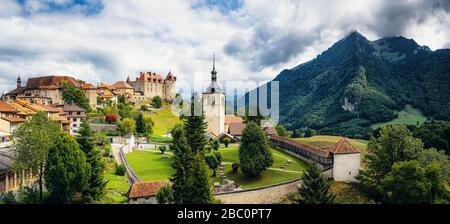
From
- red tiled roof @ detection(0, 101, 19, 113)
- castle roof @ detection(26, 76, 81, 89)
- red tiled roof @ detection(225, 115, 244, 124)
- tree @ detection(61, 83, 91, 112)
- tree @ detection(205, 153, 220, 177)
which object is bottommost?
tree @ detection(205, 153, 220, 177)

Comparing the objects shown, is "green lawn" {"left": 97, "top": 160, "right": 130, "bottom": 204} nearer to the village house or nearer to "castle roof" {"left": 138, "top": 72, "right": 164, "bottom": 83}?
the village house

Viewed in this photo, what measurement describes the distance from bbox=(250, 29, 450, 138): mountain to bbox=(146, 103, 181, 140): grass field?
190 ft

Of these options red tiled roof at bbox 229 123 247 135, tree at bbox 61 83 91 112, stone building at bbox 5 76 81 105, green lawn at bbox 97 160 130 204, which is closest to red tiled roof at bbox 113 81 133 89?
stone building at bbox 5 76 81 105

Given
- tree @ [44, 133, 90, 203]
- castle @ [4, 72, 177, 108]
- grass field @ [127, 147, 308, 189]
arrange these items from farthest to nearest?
castle @ [4, 72, 177, 108] → grass field @ [127, 147, 308, 189] → tree @ [44, 133, 90, 203]

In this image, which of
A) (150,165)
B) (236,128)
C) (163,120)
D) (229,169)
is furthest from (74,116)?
(229,169)

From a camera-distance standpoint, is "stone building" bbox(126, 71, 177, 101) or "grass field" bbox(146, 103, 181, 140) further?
"stone building" bbox(126, 71, 177, 101)

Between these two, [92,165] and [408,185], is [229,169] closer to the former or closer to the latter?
[92,165]

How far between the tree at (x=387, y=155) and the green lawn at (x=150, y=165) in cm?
1806

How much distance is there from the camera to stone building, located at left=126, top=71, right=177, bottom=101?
290 ft

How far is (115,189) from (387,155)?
23809mm

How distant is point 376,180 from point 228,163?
15654 millimetres

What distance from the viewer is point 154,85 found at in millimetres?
90250
